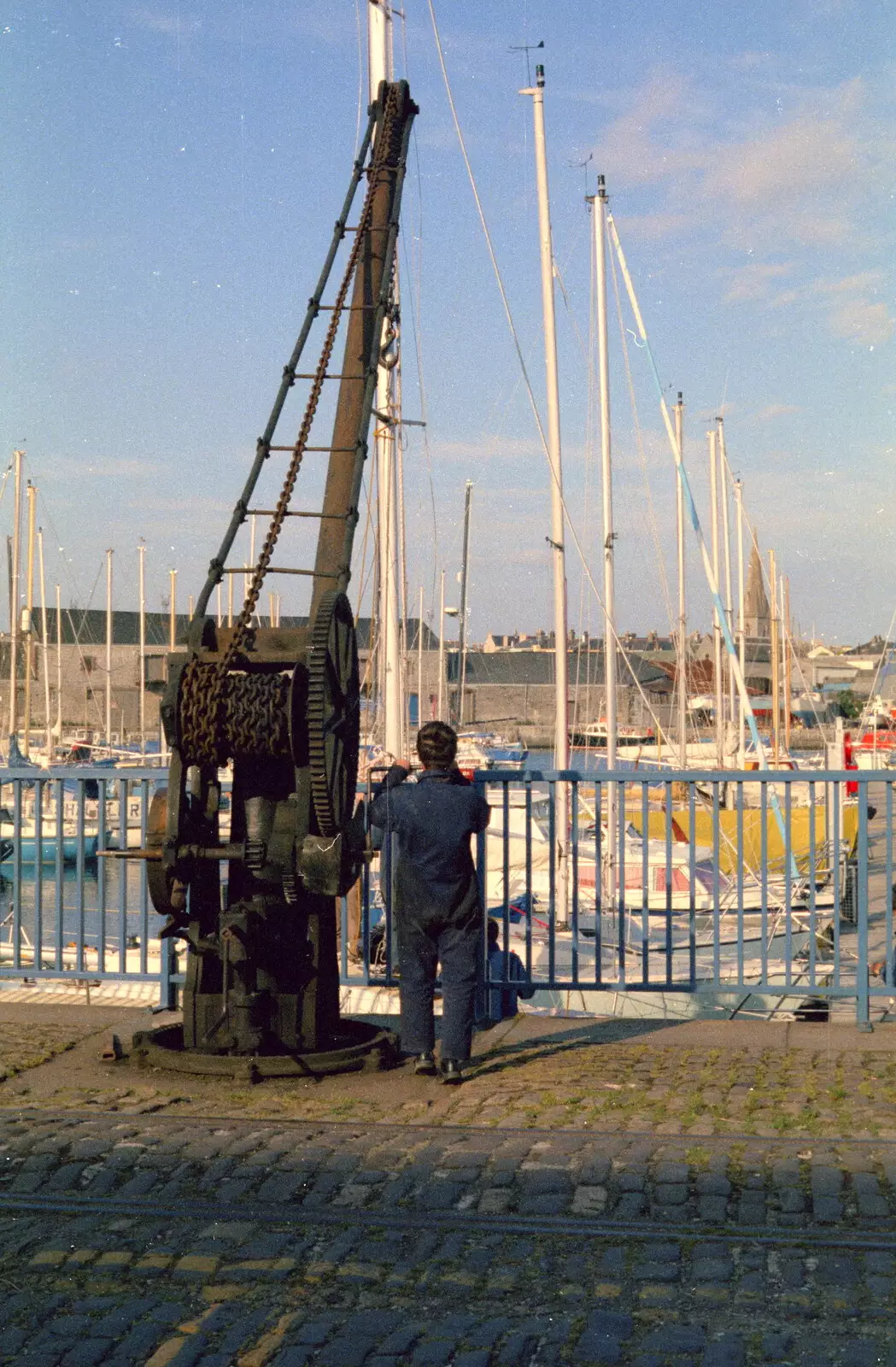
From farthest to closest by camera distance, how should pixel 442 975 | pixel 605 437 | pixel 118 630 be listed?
pixel 118 630, pixel 605 437, pixel 442 975

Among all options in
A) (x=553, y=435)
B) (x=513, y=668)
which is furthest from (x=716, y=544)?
(x=513, y=668)

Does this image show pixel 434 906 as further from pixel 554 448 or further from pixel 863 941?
pixel 554 448

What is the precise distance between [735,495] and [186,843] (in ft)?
124

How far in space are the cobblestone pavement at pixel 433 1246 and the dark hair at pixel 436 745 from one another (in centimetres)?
183

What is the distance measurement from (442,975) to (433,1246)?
93.8 inches

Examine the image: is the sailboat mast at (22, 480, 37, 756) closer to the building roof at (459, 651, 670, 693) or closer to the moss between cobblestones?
the moss between cobblestones

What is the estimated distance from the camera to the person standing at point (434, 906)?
7.25 m

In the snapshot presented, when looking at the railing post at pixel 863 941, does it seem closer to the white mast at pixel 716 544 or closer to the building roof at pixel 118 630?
the white mast at pixel 716 544

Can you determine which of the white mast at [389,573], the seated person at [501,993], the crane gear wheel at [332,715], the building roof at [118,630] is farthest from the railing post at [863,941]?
the building roof at [118,630]

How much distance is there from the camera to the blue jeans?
7234 millimetres

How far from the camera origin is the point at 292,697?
6.60 m

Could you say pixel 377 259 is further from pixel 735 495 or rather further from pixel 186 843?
pixel 735 495

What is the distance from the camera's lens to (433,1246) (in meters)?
4.97

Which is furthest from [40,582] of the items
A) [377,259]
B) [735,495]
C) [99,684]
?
[99,684]
